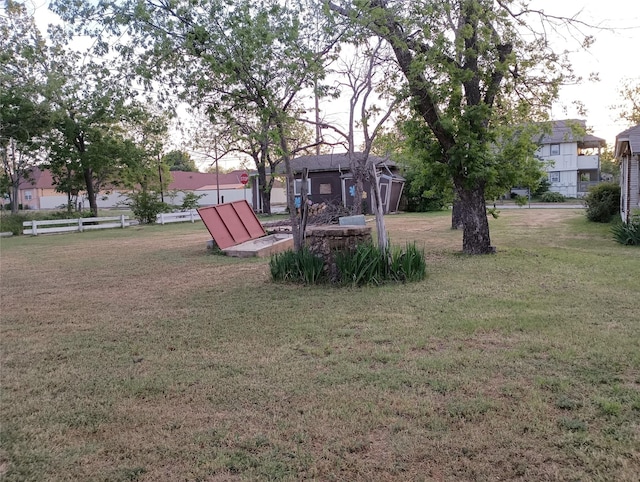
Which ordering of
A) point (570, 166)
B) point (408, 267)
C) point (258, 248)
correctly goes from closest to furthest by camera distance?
point (408, 267) → point (258, 248) → point (570, 166)

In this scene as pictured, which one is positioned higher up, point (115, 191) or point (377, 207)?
point (115, 191)

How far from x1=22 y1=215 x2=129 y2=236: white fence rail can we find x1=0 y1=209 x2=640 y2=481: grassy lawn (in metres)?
15.6

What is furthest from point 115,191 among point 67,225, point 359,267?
point 359,267

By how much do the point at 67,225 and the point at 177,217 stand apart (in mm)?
5884

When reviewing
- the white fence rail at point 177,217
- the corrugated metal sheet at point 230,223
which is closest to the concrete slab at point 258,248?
the corrugated metal sheet at point 230,223

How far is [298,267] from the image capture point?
320 inches

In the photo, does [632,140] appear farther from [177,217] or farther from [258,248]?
[177,217]

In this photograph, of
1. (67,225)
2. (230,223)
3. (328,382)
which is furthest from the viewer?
(67,225)

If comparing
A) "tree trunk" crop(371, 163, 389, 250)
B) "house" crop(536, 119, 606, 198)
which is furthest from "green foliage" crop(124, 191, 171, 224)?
"house" crop(536, 119, 606, 198)

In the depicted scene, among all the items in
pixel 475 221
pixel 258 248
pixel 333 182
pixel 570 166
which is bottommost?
pixel 258 248

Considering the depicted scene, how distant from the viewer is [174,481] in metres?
2.65

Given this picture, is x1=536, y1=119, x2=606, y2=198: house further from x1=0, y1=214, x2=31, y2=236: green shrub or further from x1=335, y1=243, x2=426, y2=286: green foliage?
x1=335, y1=243, x2=426, y2=286: green foliage

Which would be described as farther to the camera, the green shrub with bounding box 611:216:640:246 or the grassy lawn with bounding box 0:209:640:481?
the green shrub with bounding box 611:216:640:246

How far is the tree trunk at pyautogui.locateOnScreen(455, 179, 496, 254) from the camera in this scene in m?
10.9
